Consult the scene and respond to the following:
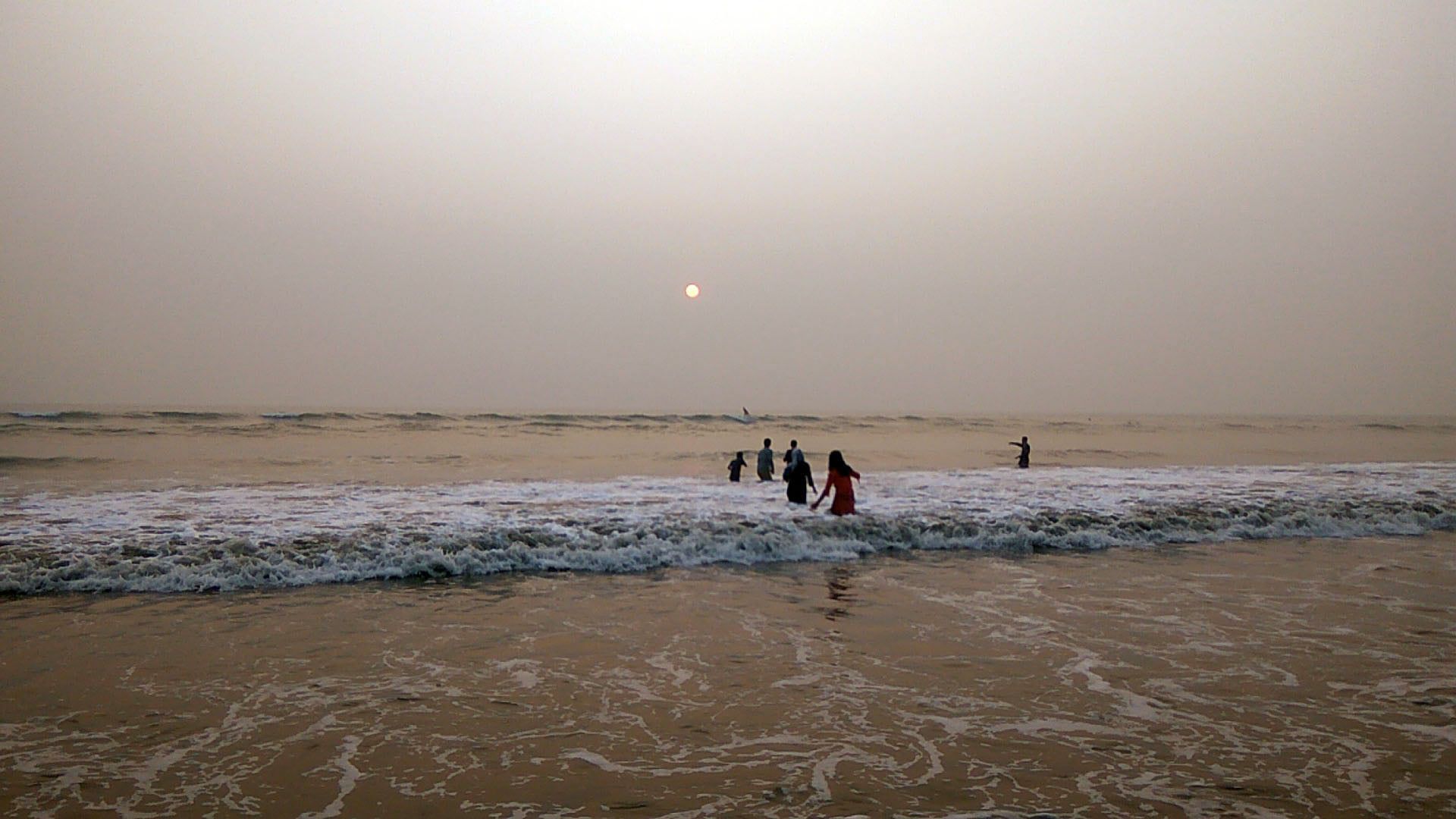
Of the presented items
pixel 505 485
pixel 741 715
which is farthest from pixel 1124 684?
pixel 505 485

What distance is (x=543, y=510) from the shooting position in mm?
18969

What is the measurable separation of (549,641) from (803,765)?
4.22 meters

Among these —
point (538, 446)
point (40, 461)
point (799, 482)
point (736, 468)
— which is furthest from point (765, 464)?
point (40, 461)

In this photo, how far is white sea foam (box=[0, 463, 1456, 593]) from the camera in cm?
1326

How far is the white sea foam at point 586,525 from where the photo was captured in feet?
43.5

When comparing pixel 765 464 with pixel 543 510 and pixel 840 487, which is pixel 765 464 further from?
pixel 543 510

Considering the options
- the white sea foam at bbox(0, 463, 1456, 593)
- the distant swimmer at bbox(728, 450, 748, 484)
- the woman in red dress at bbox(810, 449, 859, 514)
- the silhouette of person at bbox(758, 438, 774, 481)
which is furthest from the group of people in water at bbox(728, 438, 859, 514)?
the distant swimmer at bbox(728, 450, 748, 484)

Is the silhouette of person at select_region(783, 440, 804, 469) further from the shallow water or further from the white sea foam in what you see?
the shallow water

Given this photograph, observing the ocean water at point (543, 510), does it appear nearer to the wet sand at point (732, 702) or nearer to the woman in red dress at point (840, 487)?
the woman in red dress at point (840, 487)

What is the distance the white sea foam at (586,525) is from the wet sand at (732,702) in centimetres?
149

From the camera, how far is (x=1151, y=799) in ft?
18.3

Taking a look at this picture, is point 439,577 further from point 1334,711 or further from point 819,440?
point 819,440

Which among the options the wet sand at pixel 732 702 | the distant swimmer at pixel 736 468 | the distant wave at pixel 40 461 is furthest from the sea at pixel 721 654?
the distant wave at pixel 40 461

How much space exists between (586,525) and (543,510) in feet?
8.54
